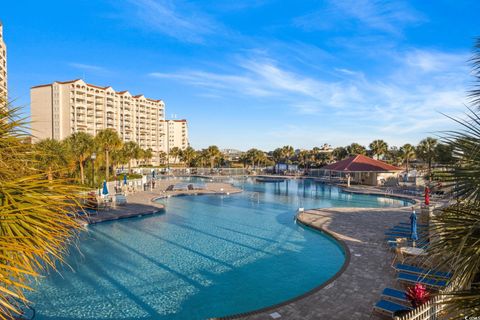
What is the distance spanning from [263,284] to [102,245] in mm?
9113

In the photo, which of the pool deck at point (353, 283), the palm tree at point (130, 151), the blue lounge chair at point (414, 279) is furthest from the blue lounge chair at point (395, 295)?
the palm tree at point (130, 151)

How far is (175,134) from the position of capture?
4660 inches

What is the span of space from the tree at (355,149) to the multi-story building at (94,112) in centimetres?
6542

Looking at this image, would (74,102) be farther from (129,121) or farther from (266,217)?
(266,217)

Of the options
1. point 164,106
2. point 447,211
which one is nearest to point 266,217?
point 447,211

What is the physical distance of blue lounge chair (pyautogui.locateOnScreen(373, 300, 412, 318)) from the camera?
7.45 meters

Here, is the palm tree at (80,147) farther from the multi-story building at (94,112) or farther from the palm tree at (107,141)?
the multi-story building at (94,112)

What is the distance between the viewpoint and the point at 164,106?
10756 centimetres

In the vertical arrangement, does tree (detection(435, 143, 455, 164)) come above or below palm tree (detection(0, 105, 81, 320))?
above

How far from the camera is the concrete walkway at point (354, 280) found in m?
7.85

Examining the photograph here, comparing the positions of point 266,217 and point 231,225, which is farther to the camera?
point 266,217

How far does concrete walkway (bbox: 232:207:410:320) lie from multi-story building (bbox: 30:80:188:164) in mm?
68798

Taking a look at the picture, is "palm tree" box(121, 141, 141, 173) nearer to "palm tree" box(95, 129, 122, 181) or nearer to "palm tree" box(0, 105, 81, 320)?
"palm tree" box(95, 129, 122, 181)

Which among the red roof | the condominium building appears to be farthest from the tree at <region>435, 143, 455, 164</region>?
the condominium building
